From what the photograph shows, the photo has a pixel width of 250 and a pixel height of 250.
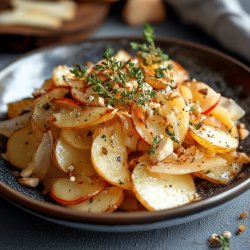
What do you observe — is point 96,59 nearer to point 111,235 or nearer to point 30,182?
point 30,182

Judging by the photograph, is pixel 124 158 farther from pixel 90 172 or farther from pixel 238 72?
pixel 238 72

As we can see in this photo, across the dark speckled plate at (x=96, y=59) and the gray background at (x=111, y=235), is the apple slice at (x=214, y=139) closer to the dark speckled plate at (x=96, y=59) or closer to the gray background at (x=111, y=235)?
the dark speckled plate at (x=96, y=59)

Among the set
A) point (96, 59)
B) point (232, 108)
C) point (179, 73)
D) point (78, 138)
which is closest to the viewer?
point (78, 138)

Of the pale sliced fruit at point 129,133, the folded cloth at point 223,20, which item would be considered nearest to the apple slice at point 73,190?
the pale sliced fruit at point 129,133

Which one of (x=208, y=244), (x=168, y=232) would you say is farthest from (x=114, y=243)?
(x=208, y=244)

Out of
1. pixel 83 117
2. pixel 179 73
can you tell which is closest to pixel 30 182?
pixel 83 117

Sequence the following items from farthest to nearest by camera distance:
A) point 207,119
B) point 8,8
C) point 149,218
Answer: point 8,8
point 207,119
point 149,218

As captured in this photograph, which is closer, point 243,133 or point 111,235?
point 111,235
